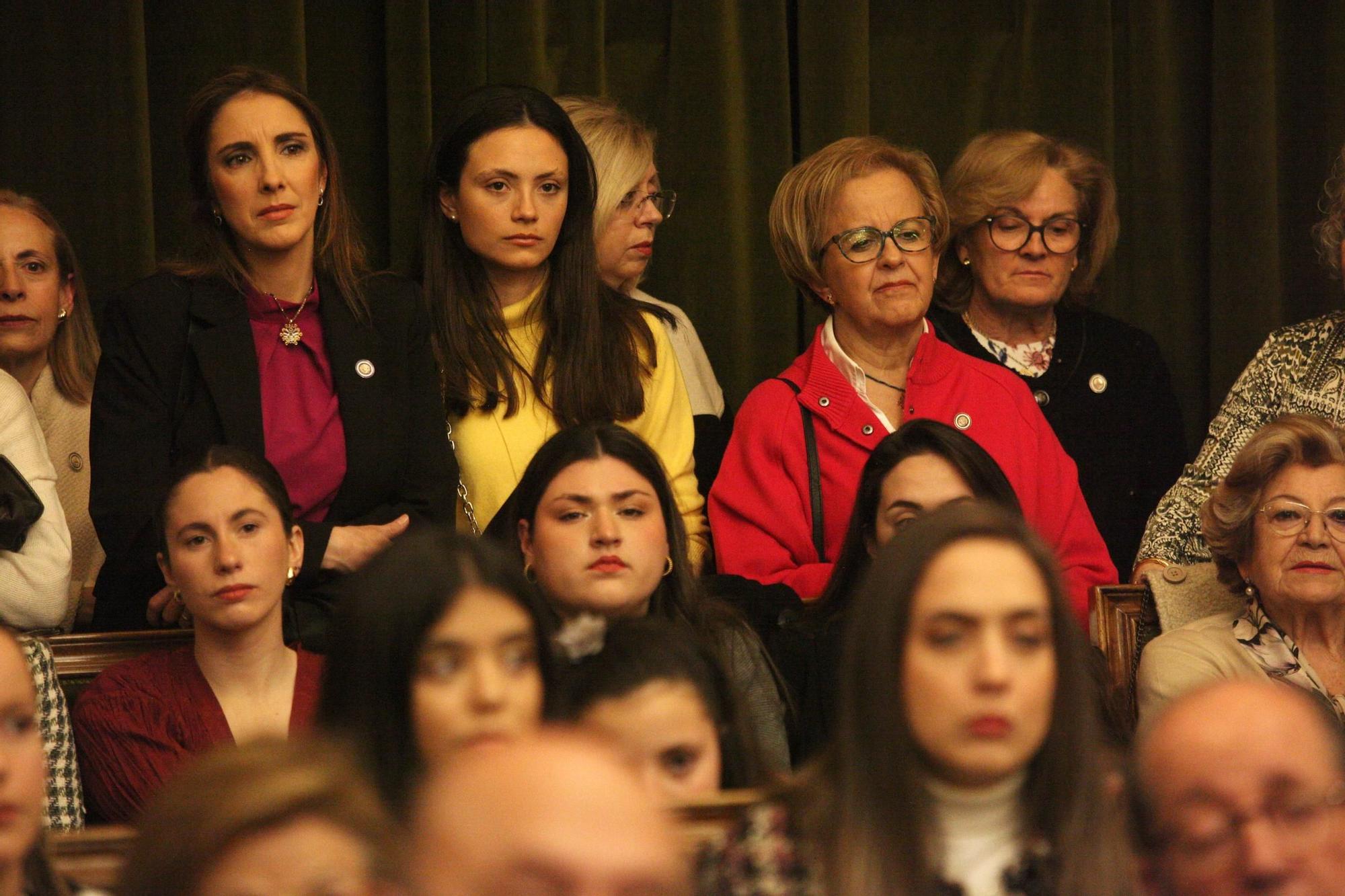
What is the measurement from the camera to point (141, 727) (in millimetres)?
2262

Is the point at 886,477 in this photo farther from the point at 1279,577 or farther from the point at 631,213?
the point at 631,213

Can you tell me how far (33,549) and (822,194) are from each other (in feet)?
4.73

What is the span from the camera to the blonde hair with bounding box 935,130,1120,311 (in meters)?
3.24

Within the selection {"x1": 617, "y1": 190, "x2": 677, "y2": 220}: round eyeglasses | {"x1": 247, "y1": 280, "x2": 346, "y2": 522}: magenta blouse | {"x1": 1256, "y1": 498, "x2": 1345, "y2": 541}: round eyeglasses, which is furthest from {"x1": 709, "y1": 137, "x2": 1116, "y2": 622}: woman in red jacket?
{"x1": 247, "y1": 280, "x2": 346, "y2": 522}: magenta blouse

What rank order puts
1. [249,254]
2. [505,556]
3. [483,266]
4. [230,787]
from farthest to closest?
[483,266] < [249,254] < [505,556] < [230,787]

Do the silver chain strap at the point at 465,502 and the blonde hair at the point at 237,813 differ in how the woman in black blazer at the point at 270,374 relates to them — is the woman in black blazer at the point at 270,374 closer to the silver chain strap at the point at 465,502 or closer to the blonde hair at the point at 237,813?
the silver chain strap at the point at 465,502

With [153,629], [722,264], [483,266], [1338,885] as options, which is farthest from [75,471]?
[1338,885]

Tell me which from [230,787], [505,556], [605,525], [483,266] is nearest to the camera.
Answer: [230,787]

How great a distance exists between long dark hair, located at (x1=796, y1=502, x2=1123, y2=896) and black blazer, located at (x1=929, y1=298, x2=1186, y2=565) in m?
1.60

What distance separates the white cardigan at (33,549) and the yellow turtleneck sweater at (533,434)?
623 mm

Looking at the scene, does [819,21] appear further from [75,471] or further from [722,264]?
[75,471]

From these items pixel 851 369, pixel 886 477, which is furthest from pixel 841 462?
pixel 886 477

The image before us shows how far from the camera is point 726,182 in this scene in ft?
12.2

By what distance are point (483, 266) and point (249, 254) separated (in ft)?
1.32
